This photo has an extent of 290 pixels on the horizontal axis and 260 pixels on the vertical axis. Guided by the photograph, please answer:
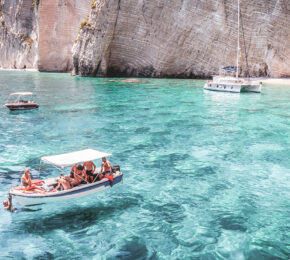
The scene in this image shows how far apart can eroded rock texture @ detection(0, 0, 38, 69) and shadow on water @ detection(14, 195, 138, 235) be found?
3731 inches

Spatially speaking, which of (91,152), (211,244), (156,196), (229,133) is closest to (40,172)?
(91,152)

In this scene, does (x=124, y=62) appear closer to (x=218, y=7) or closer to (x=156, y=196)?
(x=218, y=7)

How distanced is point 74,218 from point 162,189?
3706 mm

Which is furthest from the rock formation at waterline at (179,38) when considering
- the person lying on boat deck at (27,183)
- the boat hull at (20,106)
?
the person lying on boat deck at (27,183)

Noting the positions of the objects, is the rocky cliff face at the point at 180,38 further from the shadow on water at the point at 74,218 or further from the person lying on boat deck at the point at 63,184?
the person lying on boat deck at the point at 63,184

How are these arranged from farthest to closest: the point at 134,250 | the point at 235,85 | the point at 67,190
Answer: the point at 235,85 → the point at 67,190 → the point at 134,250

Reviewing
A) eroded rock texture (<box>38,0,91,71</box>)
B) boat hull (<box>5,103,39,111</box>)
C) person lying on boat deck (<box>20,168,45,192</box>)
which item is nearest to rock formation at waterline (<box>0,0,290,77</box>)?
eroded rock texture (<box>38,0,91,71</box>)

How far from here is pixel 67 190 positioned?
1185 centimetres

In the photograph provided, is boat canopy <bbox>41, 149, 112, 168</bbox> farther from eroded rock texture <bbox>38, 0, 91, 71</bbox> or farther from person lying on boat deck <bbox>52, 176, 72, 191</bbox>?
eroded rock texture <bbox>38, 0, 91, 71</bbox>

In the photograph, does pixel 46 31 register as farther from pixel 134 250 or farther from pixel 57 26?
pixel 134 250

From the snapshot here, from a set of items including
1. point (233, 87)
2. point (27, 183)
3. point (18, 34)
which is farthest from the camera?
point (18, 34)

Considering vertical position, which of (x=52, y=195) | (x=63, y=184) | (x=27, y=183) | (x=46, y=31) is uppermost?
(x=46, y=31)

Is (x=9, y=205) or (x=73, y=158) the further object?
(x=73, y=158)

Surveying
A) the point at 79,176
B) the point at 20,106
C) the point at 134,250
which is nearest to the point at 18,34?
the point at 20,106
